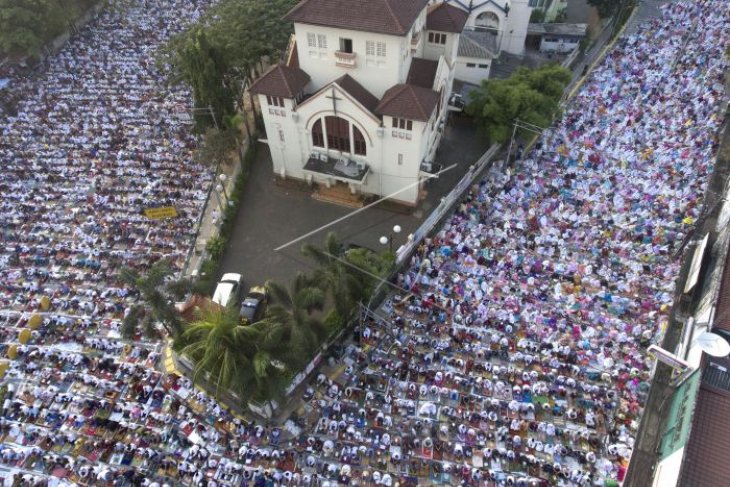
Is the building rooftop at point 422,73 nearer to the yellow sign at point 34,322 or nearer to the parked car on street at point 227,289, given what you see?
the parked car on street at point 227,289

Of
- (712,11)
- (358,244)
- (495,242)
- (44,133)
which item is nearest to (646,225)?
(495,242)

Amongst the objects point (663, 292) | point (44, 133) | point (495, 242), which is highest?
point (44, 133)

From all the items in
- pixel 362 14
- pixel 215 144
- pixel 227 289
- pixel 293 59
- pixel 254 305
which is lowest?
pixel 254 305

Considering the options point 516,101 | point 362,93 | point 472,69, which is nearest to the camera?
point 362,93

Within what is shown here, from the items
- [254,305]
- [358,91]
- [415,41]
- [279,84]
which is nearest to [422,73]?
[415,41]

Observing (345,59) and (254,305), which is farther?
(345,59)

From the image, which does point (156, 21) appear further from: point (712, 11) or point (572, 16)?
point (712, 11)

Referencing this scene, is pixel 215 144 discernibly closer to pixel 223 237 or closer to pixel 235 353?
pixel 223 237
